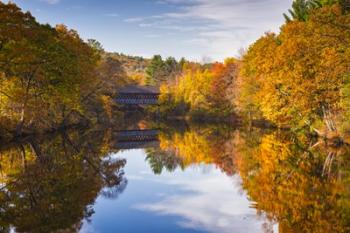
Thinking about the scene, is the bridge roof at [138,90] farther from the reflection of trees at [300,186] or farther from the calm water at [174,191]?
the reflection of trees at [300,186]

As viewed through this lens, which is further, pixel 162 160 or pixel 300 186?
A: pixel 162 160

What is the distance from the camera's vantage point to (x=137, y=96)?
105 m

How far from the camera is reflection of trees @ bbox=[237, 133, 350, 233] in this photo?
13.3 meters

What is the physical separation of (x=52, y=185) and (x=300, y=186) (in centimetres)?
996

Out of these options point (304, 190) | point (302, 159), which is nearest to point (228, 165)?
point (302, 159)

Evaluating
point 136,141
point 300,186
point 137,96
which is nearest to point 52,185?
point 300,186

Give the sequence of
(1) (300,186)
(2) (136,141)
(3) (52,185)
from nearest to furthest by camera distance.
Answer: (3) (52,185) → (1) (300,186) → (2) (136,141)

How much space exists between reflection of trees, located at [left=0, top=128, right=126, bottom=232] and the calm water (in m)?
0.03

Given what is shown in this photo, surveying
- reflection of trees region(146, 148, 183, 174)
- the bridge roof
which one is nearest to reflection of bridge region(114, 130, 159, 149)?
reflection of trees region(146, 148, 183, 174)

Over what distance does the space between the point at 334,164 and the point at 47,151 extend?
56.7 ft

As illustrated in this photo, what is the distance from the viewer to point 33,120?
38.1 metres

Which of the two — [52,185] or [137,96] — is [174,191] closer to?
[52,185]

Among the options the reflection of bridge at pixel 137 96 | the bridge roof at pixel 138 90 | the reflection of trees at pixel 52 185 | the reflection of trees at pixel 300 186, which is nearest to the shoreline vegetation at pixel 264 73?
the reflection of trees at pixel 300 186

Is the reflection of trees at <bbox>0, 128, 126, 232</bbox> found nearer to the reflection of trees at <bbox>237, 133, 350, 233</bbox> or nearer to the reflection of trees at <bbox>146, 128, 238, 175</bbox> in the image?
the reflection of trees at <bbox>146, 128, 238, 175</bbox>
